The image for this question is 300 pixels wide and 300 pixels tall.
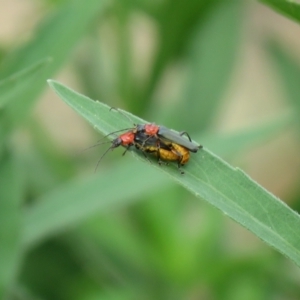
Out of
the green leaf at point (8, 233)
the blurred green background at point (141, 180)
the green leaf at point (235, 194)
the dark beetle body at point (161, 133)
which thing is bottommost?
the green leaf at point (8, 233)

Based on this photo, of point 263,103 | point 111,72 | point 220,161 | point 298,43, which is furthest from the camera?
point 298,43

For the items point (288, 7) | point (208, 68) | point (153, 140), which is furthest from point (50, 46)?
point (208, 68)

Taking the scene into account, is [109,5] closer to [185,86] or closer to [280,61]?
[185,86]

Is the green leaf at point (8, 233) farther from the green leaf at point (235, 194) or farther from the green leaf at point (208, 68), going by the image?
the green leaf at point (208, 68)

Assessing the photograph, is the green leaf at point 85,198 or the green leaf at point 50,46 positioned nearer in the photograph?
the green leaf at point 50,46

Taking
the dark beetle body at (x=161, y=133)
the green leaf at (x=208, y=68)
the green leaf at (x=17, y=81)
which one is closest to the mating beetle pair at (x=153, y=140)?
the dark beetle body at (x=161, y=133)

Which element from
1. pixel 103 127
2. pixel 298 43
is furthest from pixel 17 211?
pixel 298 43

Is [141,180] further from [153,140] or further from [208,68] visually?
[208,68]
